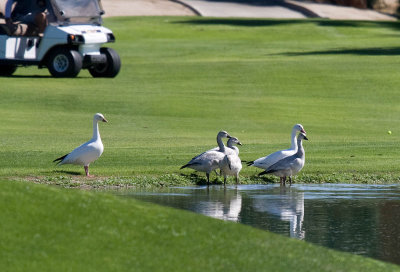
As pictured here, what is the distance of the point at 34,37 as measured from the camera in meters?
31.5

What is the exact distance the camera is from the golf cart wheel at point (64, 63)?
31.6 meters

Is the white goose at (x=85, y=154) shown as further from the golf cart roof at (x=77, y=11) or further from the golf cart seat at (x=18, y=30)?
the golf cart roof at (x=77, y=11)

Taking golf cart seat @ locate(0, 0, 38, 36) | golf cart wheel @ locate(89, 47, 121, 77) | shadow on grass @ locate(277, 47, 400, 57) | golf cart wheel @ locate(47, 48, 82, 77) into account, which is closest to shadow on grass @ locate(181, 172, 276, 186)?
golf cart seat @ locate(0, 0, 38, 36)

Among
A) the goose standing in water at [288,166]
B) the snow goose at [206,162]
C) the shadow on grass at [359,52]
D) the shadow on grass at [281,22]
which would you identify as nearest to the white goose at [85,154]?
the snow goose at [206,162]

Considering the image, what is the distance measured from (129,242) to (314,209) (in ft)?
16.5

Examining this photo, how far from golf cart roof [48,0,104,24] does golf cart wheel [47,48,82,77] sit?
1055 mm

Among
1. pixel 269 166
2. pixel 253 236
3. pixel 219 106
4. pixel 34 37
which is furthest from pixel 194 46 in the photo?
pixel 253 236

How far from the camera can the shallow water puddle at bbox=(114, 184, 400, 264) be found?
11.5 meters

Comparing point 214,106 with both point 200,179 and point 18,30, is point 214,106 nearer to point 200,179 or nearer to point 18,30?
point 18,30

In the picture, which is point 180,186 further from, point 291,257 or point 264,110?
point 264,110

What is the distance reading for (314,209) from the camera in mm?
13945

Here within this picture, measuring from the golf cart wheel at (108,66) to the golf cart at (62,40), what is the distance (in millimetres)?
48

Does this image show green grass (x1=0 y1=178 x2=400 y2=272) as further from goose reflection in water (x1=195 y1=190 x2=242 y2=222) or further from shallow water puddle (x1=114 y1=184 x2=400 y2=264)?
goose reflection in water (x1=195 y1=190 x2=242 y2=222)

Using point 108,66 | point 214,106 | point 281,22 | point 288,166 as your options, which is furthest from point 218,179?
point 281,22
